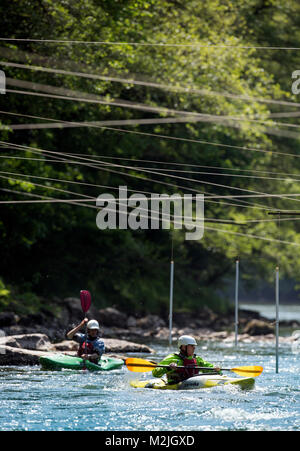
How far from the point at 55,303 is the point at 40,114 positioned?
778 centimetres

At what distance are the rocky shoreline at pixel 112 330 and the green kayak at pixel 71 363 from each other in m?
1.31

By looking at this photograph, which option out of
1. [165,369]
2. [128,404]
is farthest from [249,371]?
[128,404]

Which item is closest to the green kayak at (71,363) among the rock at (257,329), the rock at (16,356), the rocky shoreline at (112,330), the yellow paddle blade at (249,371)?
the rock at (16,356)

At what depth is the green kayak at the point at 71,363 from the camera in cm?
1791

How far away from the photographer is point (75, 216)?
30266 mm

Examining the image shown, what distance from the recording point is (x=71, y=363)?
1817cm

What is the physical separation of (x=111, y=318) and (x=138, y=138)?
7195 millimetres

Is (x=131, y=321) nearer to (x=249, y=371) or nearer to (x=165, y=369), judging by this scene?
(x=249, y=371)

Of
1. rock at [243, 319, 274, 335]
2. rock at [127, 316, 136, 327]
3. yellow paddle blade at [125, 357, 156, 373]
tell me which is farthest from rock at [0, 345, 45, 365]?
rock at [243, 319, 274, 335]

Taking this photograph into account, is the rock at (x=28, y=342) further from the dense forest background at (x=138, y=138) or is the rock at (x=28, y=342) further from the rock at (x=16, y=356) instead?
the dense forest background at (x=138, y=138)

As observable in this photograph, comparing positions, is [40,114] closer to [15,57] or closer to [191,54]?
[15,57]

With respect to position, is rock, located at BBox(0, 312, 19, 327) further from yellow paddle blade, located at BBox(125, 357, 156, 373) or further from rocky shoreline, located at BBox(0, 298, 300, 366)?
yellow paddle blade, located at BBox(125, 357, 156, 373)

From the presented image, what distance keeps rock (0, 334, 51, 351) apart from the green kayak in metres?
2.36

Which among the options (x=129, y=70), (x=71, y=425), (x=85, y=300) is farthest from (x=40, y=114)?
(x=71, y=425)
